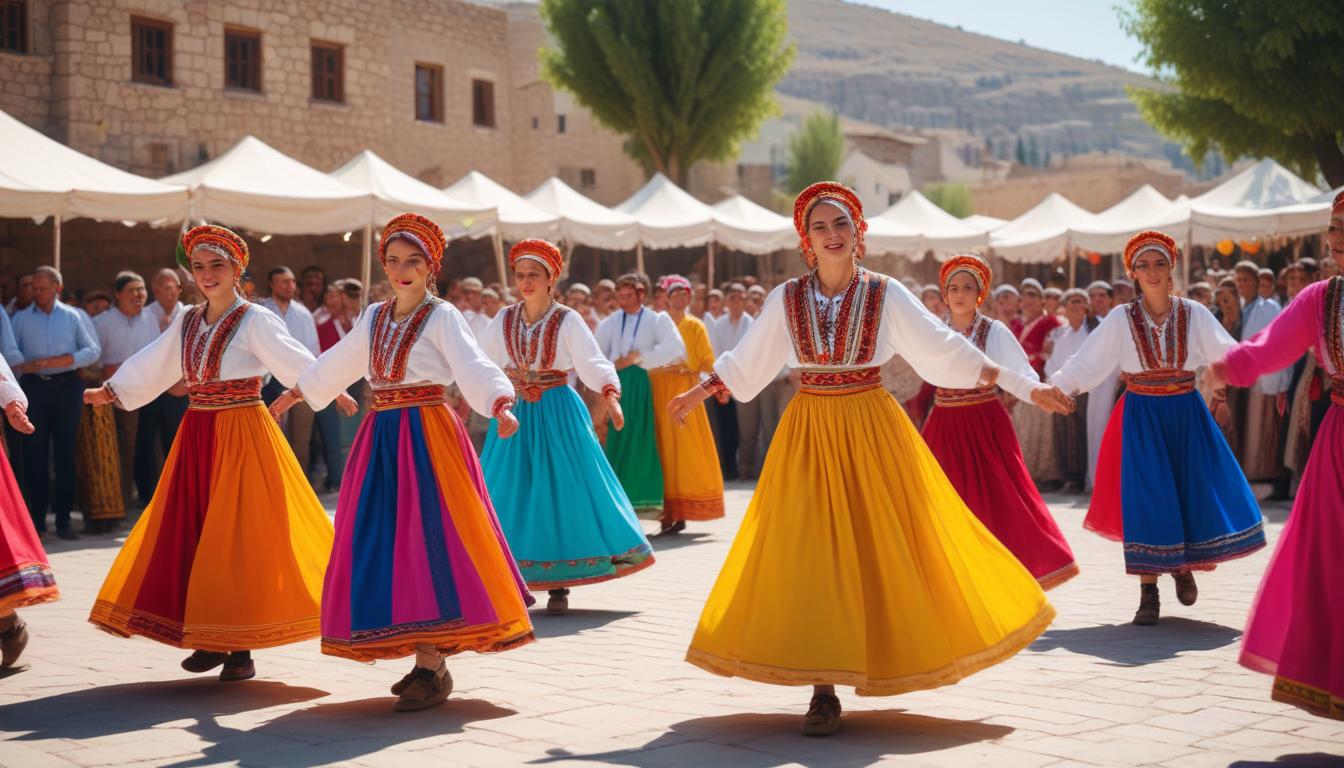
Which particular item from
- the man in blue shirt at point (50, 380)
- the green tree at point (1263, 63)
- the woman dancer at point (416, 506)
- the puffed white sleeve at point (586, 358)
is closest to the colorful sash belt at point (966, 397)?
the puffed white sleeve at point (586, 358)

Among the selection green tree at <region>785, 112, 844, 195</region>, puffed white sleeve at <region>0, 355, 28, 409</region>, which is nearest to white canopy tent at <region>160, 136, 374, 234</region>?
puffed white sleeve at <region>0, 355, 28, 409</region>

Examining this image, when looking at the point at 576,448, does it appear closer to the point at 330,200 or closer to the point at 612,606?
the point at 612,606

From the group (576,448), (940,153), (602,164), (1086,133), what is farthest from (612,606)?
(1086,133)

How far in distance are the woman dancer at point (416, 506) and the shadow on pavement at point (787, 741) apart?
925 millimetres

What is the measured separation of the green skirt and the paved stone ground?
11.7 ft

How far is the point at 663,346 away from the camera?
11.6 meters

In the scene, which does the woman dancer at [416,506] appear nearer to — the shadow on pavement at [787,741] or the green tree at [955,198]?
the shadow on pavement at [787,741]

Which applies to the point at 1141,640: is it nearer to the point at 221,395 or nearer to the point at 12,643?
the point at 221,395

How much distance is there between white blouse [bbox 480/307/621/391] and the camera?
8203 millimetres

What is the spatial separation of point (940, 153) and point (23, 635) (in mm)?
88963

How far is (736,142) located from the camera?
36500 mm

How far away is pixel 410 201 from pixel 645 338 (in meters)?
5.71

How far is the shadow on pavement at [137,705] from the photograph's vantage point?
5.60 meters

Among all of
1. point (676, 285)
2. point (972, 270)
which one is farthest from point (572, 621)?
point (676, 285)
